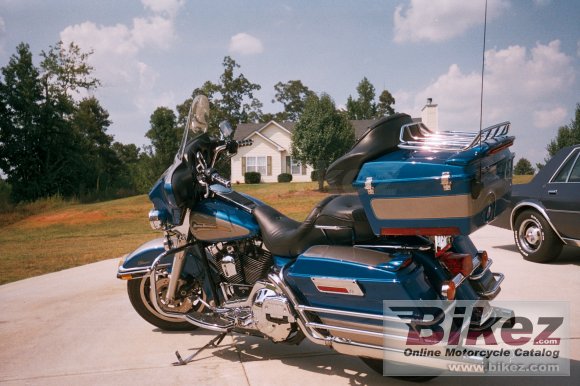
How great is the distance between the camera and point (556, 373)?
3.48 m

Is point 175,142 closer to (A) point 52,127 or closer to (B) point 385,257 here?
(A) point 52,127

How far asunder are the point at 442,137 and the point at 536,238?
191 inches

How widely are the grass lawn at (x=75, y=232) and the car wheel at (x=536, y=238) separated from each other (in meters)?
4.76

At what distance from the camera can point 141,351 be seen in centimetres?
420

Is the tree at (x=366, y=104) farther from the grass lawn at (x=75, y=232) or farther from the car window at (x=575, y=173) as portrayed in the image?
the car window at (x=575, y=173)

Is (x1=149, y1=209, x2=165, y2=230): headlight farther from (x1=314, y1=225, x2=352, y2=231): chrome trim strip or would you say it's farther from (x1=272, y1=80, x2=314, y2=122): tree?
(x1=272, y1=80, x2=314, y2=122): tree

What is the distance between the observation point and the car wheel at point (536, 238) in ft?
22.7

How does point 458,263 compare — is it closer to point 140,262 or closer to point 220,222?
point 220,222

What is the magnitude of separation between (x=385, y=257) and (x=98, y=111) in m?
52.3

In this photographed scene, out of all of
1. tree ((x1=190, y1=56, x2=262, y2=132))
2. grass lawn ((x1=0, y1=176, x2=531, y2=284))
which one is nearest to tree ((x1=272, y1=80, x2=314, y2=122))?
tree ((x1=190, y1=56, x2=262, y2=132))

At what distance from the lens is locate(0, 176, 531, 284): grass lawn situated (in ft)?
31.9

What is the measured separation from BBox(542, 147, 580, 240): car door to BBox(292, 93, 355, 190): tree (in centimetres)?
2076

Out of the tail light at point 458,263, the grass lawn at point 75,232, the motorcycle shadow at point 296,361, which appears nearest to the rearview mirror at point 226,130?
the grass lawn at point 75,232

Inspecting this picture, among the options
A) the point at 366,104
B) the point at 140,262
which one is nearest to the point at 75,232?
the point at 140,262
